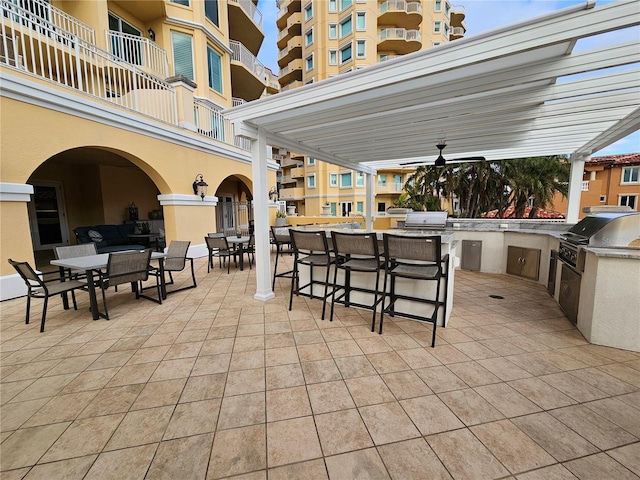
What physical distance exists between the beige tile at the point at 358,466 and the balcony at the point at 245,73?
508 inches

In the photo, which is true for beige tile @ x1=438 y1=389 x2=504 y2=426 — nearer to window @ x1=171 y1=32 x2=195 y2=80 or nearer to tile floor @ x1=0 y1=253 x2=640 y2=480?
tile floor @ x1=0 y1=253 x2=640 y2=480

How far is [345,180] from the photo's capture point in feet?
69.6

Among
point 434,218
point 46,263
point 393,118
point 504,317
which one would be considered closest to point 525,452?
point 504,317

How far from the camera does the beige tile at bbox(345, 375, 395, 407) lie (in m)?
1.79

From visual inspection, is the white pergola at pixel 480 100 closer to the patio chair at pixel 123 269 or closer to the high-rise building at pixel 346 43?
the patio chair at pixel 123 269

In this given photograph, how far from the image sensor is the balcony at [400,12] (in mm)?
18359

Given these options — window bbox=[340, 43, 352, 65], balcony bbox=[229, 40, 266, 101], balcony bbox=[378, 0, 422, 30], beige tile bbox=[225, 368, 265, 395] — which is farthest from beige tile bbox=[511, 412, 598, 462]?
balcony bbox=[378, 0, 422, 30]

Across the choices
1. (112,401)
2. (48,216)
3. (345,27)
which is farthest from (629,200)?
(48,216)

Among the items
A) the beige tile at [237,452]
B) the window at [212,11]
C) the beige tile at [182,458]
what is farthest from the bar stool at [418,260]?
the window at [212,11]

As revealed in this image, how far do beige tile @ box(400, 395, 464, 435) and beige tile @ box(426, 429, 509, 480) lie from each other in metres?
0.04

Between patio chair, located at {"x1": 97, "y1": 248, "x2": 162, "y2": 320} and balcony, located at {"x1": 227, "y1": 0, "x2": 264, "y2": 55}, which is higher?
balcony, located at {"x1": 227, "y1": 0, "x2": 264, "y2": 55}

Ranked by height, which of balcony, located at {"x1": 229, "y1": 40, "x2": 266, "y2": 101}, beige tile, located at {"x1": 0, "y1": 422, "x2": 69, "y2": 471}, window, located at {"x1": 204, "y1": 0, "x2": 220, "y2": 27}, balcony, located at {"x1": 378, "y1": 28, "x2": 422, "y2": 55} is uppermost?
balcony, located at {"x1": 378, "y1": 28, "x2": 422, "y2": 55}

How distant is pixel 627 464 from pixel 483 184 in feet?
37.5

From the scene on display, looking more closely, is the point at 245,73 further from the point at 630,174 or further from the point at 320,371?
the point at 630,174
